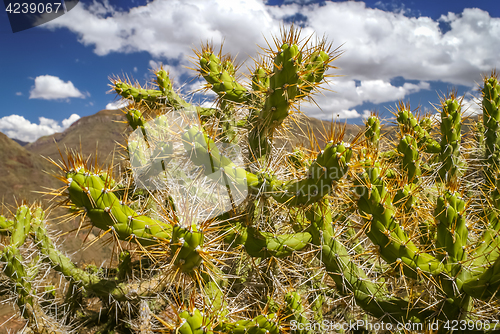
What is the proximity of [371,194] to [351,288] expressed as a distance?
76 cm

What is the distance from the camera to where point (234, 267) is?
2773mm

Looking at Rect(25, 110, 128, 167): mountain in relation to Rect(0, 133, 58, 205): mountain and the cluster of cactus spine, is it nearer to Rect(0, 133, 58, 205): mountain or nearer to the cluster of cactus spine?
Rect(0, 133, 58, 205): mountain

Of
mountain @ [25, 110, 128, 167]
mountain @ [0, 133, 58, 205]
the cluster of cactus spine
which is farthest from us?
mountain @ [25, 110, 128, 167]

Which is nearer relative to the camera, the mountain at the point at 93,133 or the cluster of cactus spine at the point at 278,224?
the cluster of cactus spine at the point at 278,224

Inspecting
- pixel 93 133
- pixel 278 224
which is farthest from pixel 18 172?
pixel 278 224

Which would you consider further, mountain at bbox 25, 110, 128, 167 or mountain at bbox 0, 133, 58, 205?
mountain at bbox 25, 110, 128, 167

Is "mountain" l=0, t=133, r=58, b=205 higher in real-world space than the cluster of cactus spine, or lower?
lower

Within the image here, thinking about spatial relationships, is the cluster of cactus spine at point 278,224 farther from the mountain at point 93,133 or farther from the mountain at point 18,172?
the mountain at point 93,133

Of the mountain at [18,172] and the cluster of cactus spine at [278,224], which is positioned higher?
the cluster of cactus spine at [278,224]

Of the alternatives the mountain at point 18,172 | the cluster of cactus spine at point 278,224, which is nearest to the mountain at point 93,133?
the mountain at point 18,172

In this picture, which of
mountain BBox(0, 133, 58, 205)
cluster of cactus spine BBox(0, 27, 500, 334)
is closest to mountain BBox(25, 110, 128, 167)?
mountain BBox(0, 133, 58, 205)

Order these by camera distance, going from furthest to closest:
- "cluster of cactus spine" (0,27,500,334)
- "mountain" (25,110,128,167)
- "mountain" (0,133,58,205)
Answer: "mountain" (25,110,128,167)
"mountain" (0,133,58,205)
"cluster of cactus spine" (0,27,500,334)

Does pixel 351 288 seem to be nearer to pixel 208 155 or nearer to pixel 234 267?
pixel 234 267

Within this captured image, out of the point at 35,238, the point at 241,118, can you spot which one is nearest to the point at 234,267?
the point at 241,118
